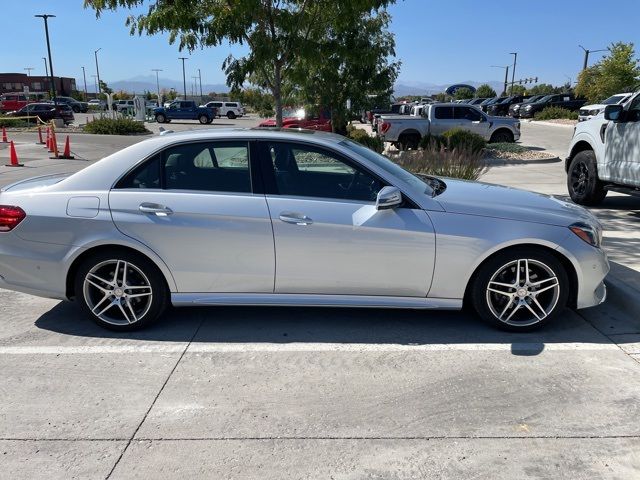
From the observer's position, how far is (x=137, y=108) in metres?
43.7

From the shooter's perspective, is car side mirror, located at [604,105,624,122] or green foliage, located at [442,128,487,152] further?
green foliage, located at [442,128,487,152]

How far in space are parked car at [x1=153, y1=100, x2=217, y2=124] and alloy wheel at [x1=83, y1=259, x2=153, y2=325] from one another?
4322cm

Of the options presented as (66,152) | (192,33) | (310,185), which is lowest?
(66,152)

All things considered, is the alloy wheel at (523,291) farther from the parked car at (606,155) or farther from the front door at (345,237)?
the parked car at (606,155)

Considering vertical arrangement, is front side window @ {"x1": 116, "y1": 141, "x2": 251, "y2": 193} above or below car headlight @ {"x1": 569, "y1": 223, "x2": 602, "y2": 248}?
above

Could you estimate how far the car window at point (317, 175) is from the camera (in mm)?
4211

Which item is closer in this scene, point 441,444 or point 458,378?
point 441,444

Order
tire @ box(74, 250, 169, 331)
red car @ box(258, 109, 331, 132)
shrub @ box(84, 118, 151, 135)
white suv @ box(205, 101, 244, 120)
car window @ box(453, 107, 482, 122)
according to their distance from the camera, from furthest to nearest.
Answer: white suv @ box(205, 101, 244, 120) < shrub @ box(84, 118, 151, 135) < car window @ box(453, 107, 482, 122) < red car @ box(258, 109, 331, 132) < tire @ box(74, 250, 169, 331)

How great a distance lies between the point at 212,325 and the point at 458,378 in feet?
6.66

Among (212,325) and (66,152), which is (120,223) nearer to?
(212,325)

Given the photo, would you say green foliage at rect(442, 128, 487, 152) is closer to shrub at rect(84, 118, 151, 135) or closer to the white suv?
shrub at rect(84, 118, 151, 135)

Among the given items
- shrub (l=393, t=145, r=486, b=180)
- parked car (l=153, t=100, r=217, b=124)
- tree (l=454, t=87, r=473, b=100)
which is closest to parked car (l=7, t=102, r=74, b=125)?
parked car (l=153, t=100, r=217, b=124)

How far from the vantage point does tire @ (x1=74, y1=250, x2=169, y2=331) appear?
4.25 metres

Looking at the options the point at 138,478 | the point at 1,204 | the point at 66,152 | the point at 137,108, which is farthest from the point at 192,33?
the point at 137,108
